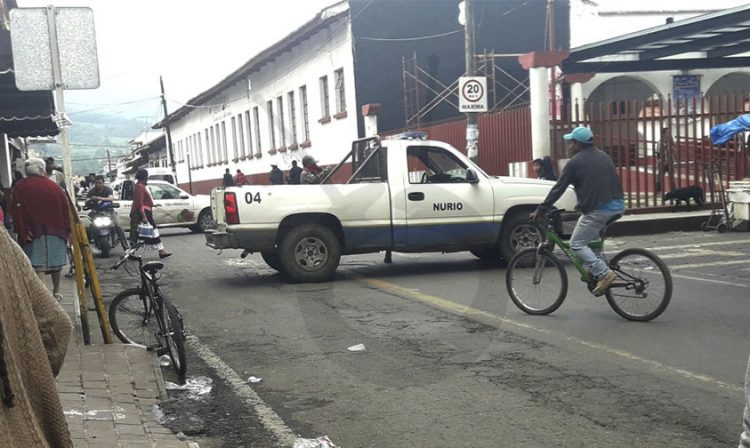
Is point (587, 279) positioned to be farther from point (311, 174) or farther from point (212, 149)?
point (212, 149)

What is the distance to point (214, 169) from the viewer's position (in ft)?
145

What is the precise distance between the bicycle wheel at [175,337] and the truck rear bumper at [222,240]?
13.4 feet

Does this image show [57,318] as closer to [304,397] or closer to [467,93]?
[304,397]

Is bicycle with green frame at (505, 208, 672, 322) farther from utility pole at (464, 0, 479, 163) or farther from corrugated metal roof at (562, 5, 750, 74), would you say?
corrugated metal roof at (562, 5, 750, 74)

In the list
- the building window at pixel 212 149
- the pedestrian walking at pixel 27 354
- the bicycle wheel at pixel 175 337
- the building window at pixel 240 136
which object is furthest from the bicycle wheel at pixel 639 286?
the building window at pixel 212 149

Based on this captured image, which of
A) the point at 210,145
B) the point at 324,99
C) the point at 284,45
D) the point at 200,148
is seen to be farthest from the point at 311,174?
the point at 200,148

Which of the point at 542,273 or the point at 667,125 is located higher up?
the point at 667,125

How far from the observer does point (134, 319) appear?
6.93 metres

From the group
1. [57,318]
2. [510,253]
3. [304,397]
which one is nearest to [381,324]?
[304,397]

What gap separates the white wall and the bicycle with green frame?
17658 mm

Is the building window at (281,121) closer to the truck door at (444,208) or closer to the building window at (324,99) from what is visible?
the building window at (324,99)

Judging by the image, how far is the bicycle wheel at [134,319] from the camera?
6.72 metres

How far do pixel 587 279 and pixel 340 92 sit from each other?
1975 centimetres

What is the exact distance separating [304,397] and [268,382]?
0.52 m
